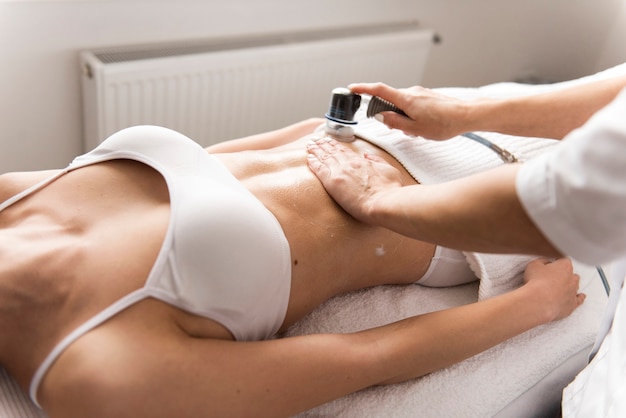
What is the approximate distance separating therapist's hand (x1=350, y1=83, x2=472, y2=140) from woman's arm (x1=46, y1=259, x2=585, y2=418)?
0.35 metres

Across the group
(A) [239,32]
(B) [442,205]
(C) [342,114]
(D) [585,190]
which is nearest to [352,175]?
(C) [342,114]

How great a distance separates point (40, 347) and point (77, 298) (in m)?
0.08

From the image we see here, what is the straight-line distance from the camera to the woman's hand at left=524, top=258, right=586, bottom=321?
3.68 feet

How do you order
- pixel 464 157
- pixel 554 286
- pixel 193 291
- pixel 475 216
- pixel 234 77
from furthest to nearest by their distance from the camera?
pixel 234 77 → pixel 464 157 → pixel 554 286 → pixel 193 291 → pixel 475 216

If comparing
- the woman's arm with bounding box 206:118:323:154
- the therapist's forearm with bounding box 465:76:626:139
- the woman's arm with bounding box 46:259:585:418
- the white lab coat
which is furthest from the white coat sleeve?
the woman's arm with bounding box 206:118:323:154

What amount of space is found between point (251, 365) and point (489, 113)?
2.25 ft

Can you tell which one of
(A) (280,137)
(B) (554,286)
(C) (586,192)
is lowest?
(B) (554,286)

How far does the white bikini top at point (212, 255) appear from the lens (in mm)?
863

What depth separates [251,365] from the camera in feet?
2.77

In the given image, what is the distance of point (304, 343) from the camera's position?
899 mm

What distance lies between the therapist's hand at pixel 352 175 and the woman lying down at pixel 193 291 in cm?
3

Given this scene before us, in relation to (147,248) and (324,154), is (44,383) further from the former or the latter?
(324,154)

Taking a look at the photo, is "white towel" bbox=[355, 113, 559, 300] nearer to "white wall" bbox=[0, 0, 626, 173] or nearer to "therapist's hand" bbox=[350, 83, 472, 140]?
"therapist's hand" bbox=[350, 83, 472, 140]

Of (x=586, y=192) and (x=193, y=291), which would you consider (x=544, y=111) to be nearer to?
(x=586, y=192)
